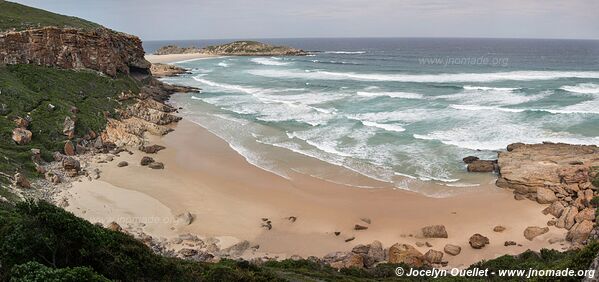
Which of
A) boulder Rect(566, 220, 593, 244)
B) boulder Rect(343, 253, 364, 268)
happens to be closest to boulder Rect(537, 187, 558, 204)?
boulder Rect(566, 220, 593, 244)

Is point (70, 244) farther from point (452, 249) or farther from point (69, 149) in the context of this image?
point (69, 149)

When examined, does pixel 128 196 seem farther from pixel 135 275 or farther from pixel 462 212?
pixel 462 212

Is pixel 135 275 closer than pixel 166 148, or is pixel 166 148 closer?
pixel 135 275

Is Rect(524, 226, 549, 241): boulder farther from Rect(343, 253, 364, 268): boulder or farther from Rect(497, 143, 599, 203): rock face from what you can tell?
Rect(343, 253, 364, 268): boulder

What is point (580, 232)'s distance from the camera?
54.2 ft

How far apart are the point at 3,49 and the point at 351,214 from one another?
3233 cm

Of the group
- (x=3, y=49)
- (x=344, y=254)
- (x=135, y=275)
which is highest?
(x=3, y=49)

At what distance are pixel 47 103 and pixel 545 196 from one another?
103 ft

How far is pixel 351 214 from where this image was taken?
19.6 meters

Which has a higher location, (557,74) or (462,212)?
(557,74)

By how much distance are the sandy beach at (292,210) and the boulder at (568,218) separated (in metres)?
0.33

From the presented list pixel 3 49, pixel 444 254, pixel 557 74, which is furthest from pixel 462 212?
pixel 557 74

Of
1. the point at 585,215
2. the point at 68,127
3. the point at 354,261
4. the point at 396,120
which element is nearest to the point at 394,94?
the point at 396,120

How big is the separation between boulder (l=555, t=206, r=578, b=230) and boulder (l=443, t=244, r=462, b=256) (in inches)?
199
